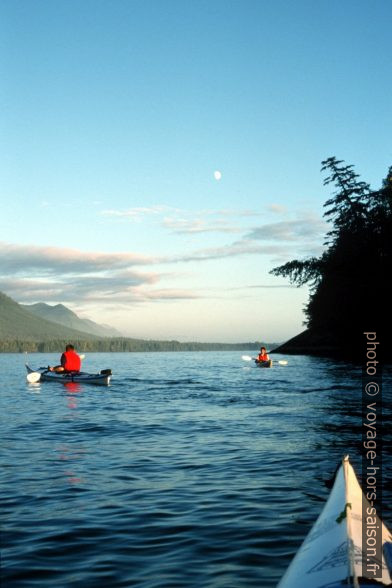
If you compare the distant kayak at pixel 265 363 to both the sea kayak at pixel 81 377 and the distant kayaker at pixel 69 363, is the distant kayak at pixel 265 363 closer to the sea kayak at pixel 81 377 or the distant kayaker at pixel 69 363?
the sea kayak at pixel 81 377

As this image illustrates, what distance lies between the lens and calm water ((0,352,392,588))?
20.9ft

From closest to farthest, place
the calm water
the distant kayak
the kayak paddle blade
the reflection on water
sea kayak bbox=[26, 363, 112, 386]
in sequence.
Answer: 1. the calm water
2. the reflection on water
3. sea kayak bbox=[26, 363, 112, 386]
4. the kayak paddle blade
5. the distant kayak

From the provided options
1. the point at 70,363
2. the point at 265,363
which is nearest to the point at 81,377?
the point at 70,363

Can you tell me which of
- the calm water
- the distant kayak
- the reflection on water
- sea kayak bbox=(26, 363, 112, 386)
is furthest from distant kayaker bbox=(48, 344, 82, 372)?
the distant kayak

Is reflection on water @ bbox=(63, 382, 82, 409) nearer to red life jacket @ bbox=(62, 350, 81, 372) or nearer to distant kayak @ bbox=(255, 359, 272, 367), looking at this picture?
red life jacket @ bbox=(62, 350, 81, 372)

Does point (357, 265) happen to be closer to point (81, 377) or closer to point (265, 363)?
point (265, 363)

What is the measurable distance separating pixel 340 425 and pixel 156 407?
27.9ft

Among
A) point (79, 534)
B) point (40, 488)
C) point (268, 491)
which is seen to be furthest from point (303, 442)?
point (79, 534)

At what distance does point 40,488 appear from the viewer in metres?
9.72

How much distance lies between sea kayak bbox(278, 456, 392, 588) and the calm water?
2.79 ft

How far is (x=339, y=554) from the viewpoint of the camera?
16.3 ft

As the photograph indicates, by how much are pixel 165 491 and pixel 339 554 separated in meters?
5.09

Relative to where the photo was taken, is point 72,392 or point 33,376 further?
point 33,376

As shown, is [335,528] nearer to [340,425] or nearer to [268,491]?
[268,491]
